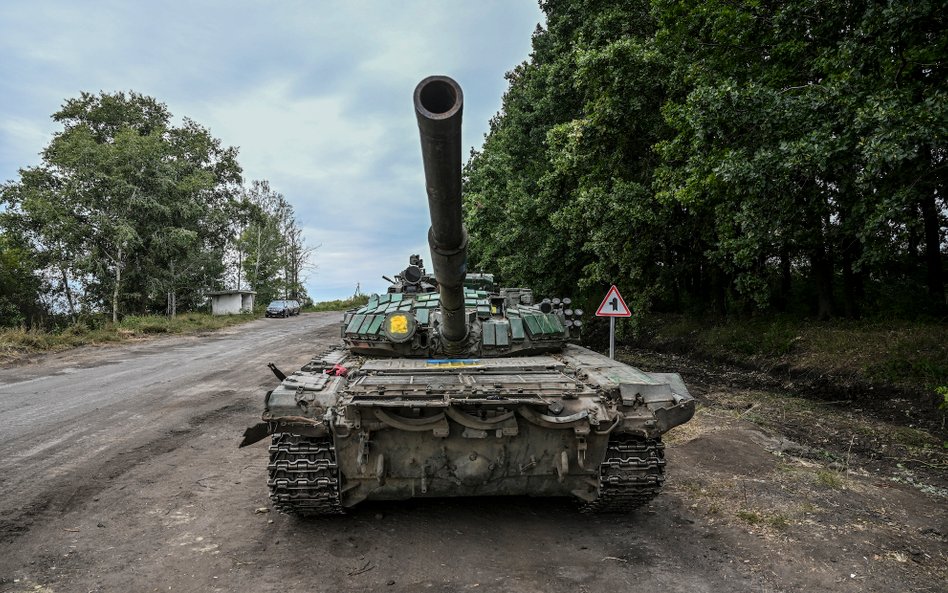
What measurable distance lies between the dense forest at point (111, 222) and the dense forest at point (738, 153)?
Answer: 18.6 m

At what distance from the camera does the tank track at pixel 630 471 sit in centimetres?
460

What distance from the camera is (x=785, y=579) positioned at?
406 cm

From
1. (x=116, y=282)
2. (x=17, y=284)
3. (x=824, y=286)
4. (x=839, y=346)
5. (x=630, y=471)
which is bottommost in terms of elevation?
(x=630, y=471)

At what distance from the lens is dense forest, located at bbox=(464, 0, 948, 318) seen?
8.02 meters

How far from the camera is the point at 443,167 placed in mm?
3252

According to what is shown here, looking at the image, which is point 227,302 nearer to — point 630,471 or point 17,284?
point 17,284

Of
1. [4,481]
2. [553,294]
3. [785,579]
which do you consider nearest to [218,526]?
[4,481]

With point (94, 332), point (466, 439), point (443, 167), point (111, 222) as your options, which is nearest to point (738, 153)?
point (466, 439)

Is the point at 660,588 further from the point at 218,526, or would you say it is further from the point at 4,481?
the point at 4,481

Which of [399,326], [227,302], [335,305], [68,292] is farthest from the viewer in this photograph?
[335,305]

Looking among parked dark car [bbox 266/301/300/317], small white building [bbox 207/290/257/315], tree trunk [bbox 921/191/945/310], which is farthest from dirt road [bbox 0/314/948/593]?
small white building [bbox 207/290/257/315]

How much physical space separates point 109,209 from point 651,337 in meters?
25.5

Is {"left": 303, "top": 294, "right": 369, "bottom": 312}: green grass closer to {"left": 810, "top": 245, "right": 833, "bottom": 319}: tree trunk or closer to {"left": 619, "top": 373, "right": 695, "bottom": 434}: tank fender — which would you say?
{"left": 810, "top": 245, "right": 833, "bottom": 319}: tree trunk

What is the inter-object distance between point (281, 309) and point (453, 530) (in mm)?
35617
